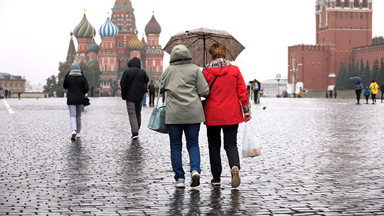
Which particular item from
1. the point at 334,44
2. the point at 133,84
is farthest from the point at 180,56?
the point at 334,44

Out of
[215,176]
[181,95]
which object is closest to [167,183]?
[215,176]

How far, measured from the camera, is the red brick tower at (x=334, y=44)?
117750mm

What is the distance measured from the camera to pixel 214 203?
5.29 m

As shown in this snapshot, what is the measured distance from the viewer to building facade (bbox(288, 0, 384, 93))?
117688 mm

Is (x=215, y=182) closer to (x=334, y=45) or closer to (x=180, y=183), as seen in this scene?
(x=180, y=183)

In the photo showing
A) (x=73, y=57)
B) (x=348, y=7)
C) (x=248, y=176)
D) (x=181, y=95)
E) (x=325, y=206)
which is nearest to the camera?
(x=325, y=206)

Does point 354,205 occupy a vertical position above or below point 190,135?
below

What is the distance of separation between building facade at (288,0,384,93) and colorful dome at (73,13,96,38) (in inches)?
1526

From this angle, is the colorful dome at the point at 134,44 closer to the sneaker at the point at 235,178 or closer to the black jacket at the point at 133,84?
the black jacket at the point at 133,84

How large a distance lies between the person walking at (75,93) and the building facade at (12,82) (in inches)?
6357

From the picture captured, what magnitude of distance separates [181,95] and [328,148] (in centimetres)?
427

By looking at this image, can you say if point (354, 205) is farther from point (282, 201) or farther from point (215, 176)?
point (215, 176)

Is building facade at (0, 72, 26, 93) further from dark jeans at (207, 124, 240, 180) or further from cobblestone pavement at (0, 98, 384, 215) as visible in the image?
dark jeans at (207, 124, 240, 180)

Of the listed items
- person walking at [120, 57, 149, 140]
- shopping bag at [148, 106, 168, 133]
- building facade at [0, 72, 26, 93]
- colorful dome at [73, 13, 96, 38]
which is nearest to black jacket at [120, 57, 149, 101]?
person walking at [120, 57, 149, 140]
